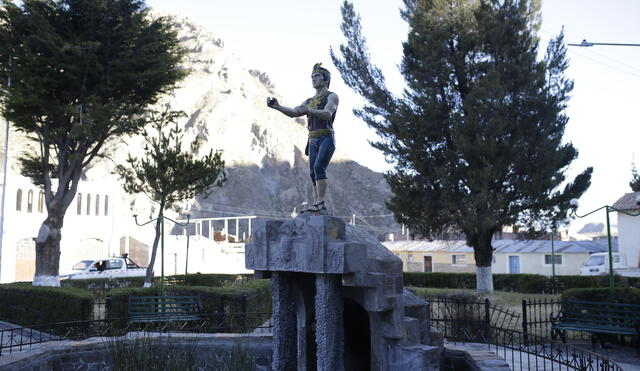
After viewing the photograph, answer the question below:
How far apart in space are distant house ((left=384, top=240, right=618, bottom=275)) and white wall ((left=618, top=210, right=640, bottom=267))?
4923 millimetres

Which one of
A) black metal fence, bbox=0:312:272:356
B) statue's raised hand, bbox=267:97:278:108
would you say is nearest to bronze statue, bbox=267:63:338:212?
statue's raised hand, bbox=267:97:278:108

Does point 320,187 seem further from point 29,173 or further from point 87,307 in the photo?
point 29,173

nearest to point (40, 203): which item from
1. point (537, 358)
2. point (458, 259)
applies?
point (458, 259)

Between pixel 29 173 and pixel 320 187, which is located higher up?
pixel 29 173

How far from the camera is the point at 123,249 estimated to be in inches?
1826

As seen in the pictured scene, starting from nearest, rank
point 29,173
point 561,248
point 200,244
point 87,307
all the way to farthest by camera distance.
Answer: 1. point 87,307
2. point 29,173
3. point 561,248
4. point 200,244

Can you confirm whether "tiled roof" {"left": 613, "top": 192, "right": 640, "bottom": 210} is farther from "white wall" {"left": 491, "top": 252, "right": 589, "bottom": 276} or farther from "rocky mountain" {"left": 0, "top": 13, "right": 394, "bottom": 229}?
"rocky mountain" {"left": 0, "top": 13, "right": 394, "bottom": 229}

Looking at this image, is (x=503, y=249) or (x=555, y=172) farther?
(x=503, y=249)

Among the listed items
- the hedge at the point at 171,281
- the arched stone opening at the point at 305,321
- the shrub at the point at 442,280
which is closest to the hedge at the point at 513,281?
the shrub at the point at 442,280

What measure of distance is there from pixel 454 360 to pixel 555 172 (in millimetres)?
15173

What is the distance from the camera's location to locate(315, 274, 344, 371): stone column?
721cm

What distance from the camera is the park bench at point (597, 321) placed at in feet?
39.8

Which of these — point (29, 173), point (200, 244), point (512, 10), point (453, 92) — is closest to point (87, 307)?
point (29, 173)

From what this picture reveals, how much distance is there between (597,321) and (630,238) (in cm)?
2124
